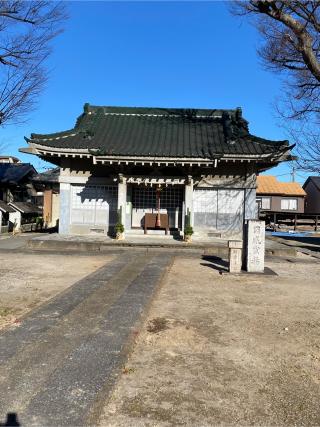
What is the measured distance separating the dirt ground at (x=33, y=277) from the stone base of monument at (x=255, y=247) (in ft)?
13.7

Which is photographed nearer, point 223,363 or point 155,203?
point 223,363

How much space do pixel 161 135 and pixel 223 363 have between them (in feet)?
49.2

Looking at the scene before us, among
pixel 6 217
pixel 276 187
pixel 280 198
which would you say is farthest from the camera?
pixel 276 187

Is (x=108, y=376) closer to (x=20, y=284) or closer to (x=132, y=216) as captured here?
(x=20, y=284)

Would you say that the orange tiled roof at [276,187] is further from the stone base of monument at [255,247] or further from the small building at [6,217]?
the stone base of monument at [255,247]

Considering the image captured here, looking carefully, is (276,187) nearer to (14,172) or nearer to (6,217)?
(14,172)

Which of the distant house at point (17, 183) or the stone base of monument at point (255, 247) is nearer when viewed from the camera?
the stone base of monument at point (255, 247)

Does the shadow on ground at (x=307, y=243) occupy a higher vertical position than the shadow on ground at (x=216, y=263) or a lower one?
higher

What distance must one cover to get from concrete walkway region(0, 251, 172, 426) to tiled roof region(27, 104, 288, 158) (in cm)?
968

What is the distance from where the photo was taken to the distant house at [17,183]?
2759cm

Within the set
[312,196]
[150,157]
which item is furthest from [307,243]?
[312,196]

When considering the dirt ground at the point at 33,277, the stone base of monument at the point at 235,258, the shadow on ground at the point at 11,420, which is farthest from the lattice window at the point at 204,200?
the shadow on ground at the point at 11,420

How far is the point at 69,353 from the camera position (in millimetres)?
4465

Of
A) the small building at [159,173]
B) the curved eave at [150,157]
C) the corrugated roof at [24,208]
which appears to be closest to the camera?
the curved eave at [150,157]
